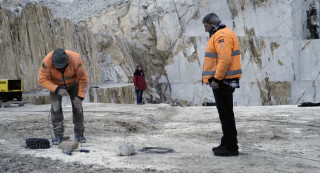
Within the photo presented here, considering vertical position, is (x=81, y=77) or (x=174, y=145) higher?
(x=81, y=77)

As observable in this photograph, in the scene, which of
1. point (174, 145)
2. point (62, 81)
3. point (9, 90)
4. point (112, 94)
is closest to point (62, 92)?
point (62, 81)

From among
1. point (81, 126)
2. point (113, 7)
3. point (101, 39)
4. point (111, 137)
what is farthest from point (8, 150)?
point (113, 7)

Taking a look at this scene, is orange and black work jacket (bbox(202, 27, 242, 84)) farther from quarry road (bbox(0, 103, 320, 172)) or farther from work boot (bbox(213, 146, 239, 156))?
quarry road (bbox(0, 103, 320, 172))

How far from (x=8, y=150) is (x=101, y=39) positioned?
22.5m

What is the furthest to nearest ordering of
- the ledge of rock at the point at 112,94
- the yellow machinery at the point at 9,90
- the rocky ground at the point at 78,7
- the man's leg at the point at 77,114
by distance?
the rocky ground at the point at 78,7 < the ledge of rock at the point at 112,94 < the yellow machinery at the point at 9,90 < the man's leg at the point at 77,114

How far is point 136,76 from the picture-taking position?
16297 mm

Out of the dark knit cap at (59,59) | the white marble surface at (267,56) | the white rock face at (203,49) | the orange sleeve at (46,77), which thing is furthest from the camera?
the white rock face at (203,49)

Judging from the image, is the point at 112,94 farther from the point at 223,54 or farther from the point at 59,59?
the point at 223,54

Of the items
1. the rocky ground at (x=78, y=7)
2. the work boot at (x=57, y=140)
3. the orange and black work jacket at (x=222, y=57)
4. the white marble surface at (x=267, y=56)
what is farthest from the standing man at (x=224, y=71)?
the rocky ground at (x=78, y=7)

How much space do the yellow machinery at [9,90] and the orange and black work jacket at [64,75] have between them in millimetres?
7136

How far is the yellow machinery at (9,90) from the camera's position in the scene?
11.8 meters

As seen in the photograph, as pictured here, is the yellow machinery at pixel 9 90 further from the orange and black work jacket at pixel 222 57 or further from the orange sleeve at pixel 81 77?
the orange and black work jacket at pixel 222 57

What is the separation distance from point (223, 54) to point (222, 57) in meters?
0.04

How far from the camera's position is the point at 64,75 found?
534cm
